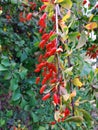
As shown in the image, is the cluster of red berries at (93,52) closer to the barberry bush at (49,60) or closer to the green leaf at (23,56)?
the barberry bush at (49,60)

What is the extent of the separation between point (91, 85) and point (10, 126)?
1.08m

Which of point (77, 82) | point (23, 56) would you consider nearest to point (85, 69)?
point (77, 82)

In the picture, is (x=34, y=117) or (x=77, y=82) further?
(x=34, y=117)

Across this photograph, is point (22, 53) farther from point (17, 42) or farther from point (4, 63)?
point (4, 63)

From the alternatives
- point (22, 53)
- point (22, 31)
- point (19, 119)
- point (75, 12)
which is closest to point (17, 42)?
point (22, 53)

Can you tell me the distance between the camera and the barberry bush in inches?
30.6

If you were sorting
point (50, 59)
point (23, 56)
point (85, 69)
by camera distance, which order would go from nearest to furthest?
point (50, 59)
point (85, 69)
point (23, 56)

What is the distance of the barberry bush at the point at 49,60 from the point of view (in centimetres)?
78

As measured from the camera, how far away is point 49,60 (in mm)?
753

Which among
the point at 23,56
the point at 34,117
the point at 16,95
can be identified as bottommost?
the point at 34,117

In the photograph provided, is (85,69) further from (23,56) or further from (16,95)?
(23,56)

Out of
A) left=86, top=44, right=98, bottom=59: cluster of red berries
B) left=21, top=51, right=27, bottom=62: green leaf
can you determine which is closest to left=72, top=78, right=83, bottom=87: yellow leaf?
left=86, top=44, right=98, bottom=59: cluster of red berries

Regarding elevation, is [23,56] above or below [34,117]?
above

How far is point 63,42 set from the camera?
769mm
